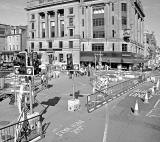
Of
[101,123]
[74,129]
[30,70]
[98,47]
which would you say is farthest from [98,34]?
[30,70]

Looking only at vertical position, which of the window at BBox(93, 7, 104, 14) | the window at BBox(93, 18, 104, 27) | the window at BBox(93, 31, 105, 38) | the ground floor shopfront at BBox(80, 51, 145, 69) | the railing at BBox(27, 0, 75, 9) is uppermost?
the railing at BBox(27, 0, 75, 9)

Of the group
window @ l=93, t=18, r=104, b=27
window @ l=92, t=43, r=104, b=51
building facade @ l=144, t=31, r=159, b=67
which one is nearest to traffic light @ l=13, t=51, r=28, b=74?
window @ l=92, t=43, r=104, b=51

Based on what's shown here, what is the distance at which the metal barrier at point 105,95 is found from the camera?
1866cm

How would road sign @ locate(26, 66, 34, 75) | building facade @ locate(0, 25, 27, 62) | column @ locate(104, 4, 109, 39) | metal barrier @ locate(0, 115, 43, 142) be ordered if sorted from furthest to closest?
1. building facade @ locate(0, 25, 27, 62)
2. column @ locate(104, 4, 109, 39)
3. road sign @ locate(26, 66, 34, 75)
4. metal barrier @ locate(0, 115, 43, 142)

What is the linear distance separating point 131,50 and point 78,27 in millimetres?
19120

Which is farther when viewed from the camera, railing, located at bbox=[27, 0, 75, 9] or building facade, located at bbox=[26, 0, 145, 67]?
railing, located at bbox=[27, 0, 75, 9]

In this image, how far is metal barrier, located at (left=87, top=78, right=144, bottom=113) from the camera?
18656 millimetres

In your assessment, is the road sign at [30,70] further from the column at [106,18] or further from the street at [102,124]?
the column at [106,18]

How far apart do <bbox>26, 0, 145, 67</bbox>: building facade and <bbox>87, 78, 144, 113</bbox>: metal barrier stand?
30527mm

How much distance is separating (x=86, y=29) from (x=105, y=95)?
51.0 m

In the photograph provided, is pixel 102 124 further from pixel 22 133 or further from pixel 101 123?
pixel 22 133

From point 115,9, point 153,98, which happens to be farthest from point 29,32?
point 153,98

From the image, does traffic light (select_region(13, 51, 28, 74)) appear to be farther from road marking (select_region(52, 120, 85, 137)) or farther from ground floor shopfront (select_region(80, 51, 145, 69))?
ground floor shopfront (select_region(80, 51, 145, 69))

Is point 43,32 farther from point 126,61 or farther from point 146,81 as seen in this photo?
point 146,81
